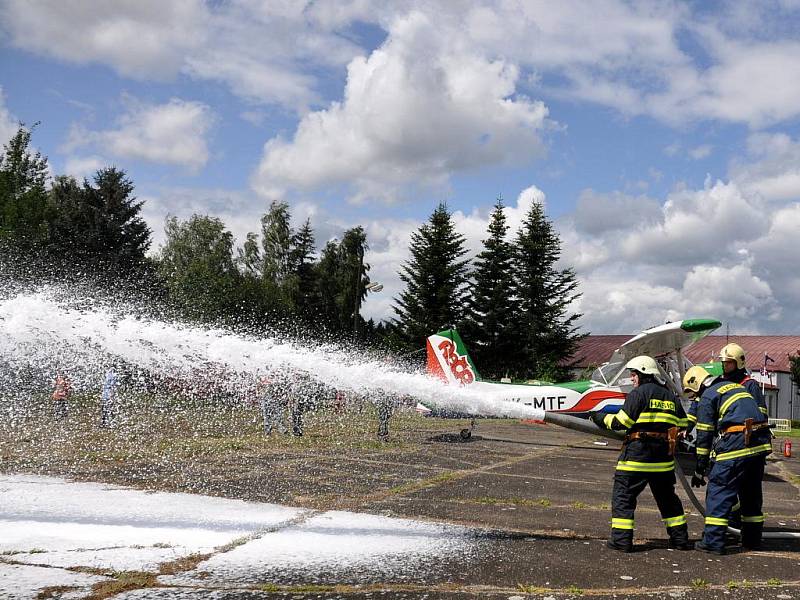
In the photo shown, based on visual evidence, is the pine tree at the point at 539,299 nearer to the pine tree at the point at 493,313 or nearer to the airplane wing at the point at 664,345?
the pine tree at the point at 493,313

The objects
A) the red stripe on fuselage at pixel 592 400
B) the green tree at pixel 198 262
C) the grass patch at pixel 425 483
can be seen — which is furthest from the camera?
the green tree at pixel 198 262

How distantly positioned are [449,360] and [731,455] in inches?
451

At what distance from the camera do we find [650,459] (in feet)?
22.3

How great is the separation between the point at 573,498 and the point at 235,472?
526 cm

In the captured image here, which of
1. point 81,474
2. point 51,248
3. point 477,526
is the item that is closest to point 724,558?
point 477,526

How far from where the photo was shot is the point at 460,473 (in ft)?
38.2

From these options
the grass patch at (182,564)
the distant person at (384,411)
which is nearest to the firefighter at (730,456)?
Answer: the grass patch at (182,564)

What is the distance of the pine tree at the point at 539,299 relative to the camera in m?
46.6

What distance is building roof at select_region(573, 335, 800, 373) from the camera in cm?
5597

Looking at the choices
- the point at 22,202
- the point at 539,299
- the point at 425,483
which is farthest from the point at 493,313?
the point at 425,483

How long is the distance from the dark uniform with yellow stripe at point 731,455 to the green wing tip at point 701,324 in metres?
5.97

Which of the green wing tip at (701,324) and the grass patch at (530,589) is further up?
the green wing tip at (701,324)

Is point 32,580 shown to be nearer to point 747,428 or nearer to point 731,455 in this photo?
point 731,455

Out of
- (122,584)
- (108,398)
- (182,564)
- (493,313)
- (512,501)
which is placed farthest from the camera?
(493,313)
